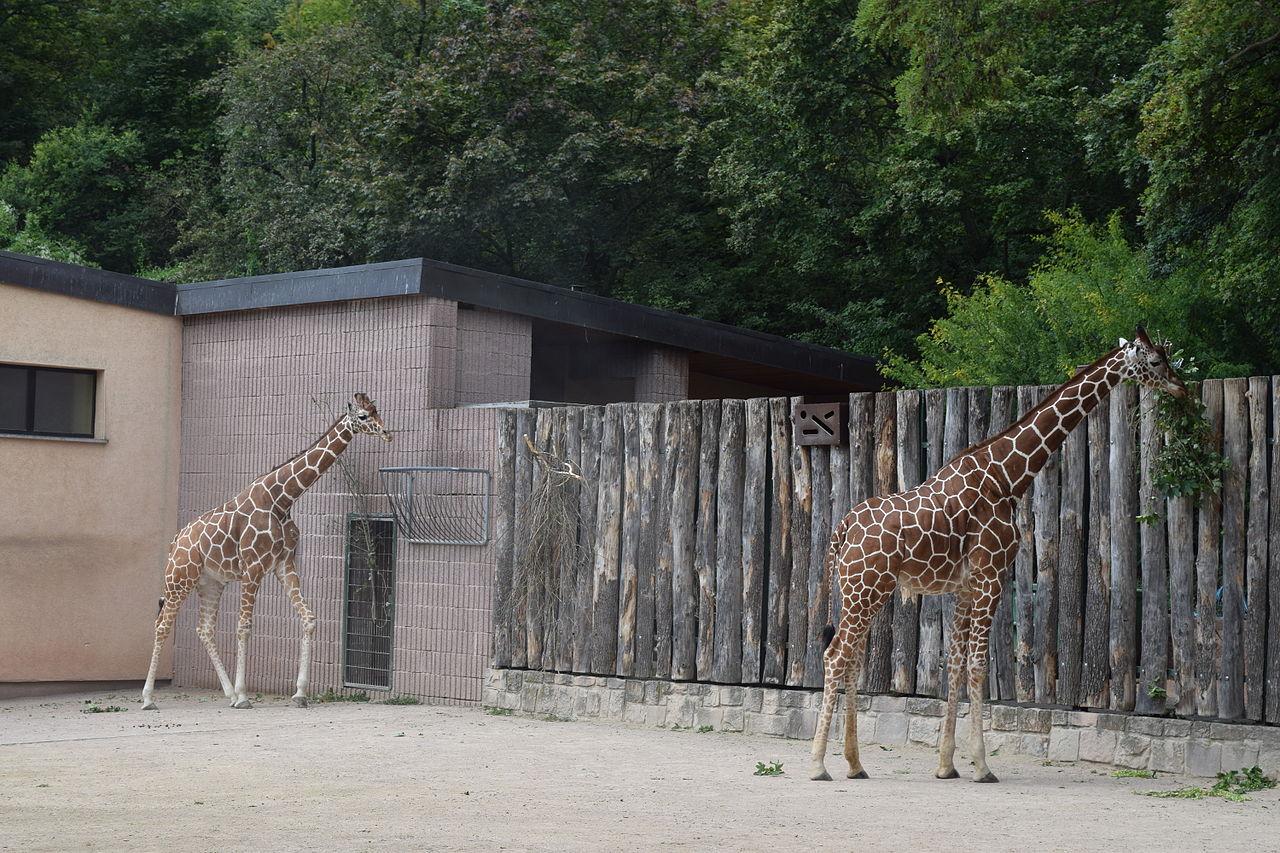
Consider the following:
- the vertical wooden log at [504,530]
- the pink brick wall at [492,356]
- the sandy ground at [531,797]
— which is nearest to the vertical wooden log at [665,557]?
the sandy ground at [531,797]

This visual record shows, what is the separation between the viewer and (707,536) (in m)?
11.5

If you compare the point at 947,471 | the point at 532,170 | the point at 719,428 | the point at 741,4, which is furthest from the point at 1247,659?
the point at 741,4

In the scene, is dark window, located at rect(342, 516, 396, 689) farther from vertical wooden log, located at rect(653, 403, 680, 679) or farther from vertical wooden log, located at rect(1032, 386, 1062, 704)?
vertical wooden log, located at rect(1032, 386, 1062, 704)

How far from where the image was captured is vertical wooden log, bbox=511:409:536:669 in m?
12.4

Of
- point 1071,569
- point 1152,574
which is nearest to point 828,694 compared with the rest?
point 1071,569

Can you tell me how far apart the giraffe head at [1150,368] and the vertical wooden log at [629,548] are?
4370 mm

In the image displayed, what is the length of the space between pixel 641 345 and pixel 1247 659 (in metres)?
8.12

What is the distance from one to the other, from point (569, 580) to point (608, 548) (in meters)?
0.47

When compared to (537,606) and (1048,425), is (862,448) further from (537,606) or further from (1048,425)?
(537,606)

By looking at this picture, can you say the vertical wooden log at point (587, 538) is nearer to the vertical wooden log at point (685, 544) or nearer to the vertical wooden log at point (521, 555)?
the vertical wooden log at point (521, 555)

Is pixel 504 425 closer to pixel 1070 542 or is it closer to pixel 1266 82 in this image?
pixel 1070 542

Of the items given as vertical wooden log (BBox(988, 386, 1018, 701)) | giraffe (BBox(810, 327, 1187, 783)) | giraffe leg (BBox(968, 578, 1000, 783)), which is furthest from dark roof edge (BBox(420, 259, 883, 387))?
giraffe leg (BBox(968, 578, 1000, 783))

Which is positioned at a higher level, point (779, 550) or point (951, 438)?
point (951, 438)

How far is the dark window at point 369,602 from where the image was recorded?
530 inches
